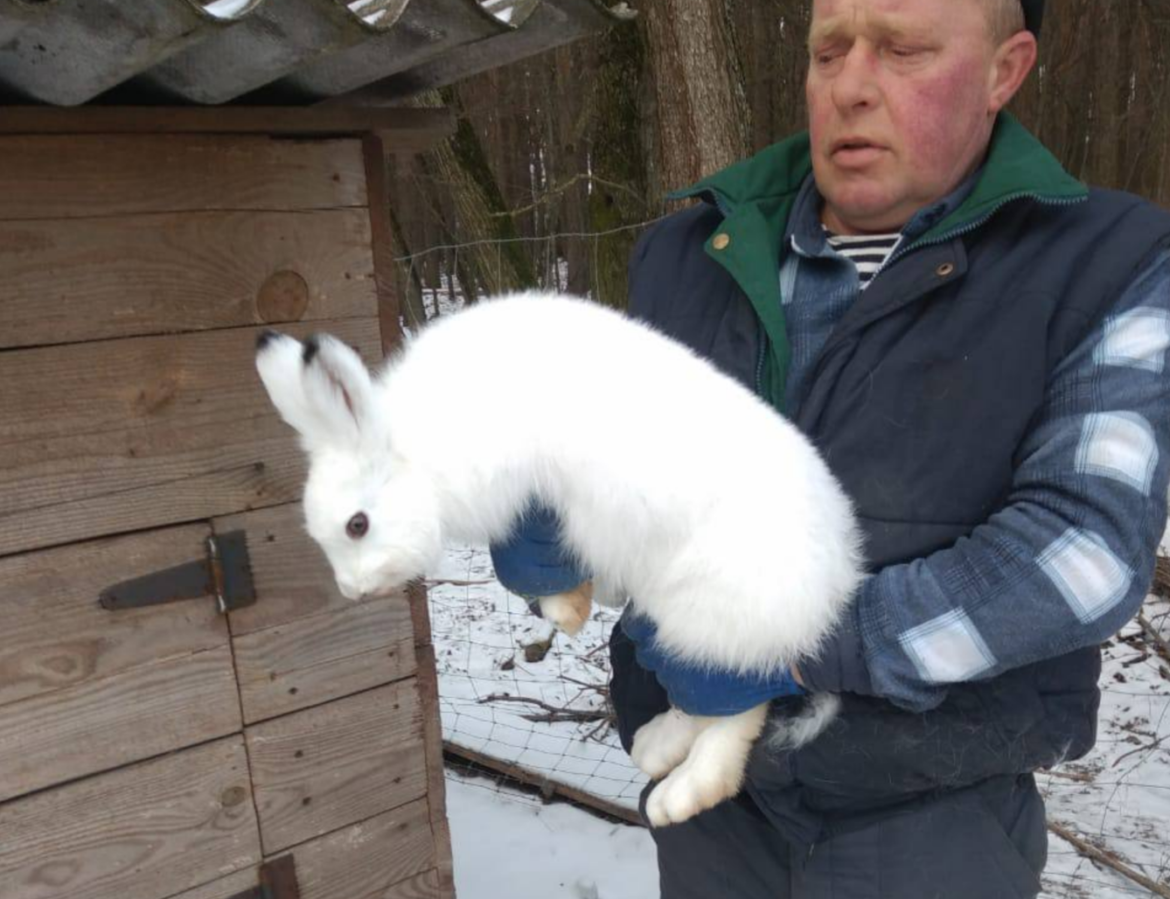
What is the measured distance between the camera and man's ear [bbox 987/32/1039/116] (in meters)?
1.69

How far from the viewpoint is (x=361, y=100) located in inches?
96.0

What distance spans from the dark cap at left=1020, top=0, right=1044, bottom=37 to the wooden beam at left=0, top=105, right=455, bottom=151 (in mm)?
1446

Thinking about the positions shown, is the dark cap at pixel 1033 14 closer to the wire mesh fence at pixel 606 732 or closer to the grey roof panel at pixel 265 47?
the grey roof panel at pixel 265 47

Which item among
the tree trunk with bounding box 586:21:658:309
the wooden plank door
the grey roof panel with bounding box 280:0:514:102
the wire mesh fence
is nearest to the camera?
the grey roof panel with bounding box 280:0:514:102

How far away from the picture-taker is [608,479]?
155 cm

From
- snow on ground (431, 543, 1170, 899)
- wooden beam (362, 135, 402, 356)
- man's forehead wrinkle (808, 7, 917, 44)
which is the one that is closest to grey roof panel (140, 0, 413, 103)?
wooden beam (362, 135, 402, 356)

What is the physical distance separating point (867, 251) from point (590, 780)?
10.0ft

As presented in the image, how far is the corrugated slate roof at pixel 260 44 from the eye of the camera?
1.58 meters

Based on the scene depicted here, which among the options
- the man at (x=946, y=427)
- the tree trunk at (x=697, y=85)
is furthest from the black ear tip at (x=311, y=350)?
the tree trunk at (x=697, y=85)

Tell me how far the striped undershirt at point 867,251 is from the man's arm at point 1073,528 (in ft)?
1.36

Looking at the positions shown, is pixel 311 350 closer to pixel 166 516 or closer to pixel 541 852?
pixel 166 516

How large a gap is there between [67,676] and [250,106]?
1376 millimetres

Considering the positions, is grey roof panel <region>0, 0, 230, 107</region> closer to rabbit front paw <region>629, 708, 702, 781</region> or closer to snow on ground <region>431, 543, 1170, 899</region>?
rabbit front paw <region>629, 708, 702, 781</region>

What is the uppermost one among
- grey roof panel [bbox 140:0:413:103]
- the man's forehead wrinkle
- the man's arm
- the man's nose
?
grey roof panel [bbox 140:0:413:103]
